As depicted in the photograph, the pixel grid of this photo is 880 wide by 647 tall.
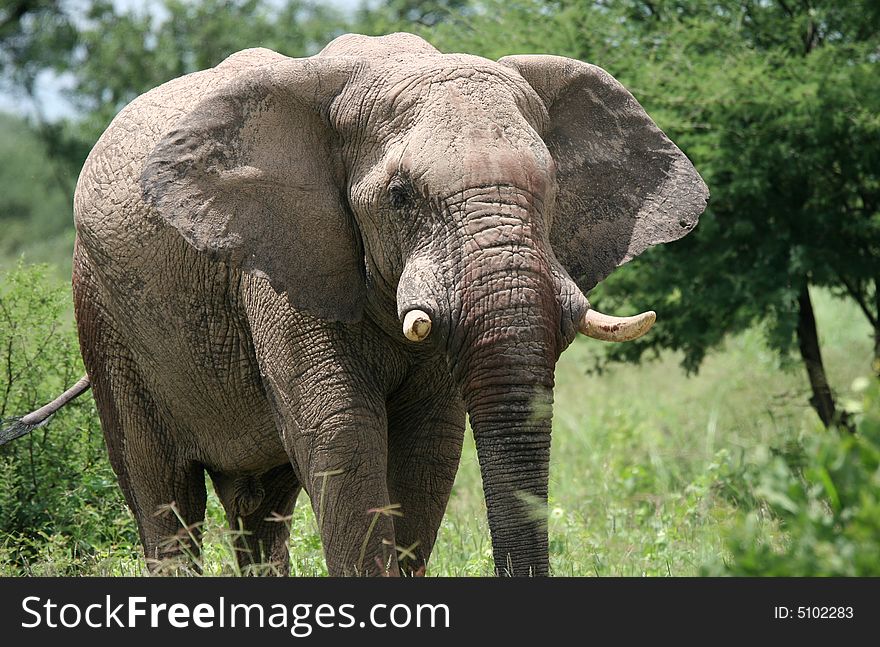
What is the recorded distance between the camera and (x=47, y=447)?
25.9 ft

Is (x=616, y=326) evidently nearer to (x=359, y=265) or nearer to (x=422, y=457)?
(x=359, y=265)

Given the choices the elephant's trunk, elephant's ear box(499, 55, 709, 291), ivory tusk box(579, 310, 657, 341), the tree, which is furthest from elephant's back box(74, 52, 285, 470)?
the tree

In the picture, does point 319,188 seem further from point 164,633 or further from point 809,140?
point 809,140

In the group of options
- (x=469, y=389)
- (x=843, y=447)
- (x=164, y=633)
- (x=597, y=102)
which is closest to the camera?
(x=843, y=447)

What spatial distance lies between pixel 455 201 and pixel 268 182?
2.92 ft

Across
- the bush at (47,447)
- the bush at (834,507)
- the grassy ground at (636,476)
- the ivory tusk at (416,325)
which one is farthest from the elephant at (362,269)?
the bush at (834,507)

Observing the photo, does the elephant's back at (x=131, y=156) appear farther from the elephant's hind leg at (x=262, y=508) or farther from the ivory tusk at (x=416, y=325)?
the ivory tusk at (x=416, y=325)

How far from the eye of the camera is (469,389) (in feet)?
15.9

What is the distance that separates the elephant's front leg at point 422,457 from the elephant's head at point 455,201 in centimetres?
45

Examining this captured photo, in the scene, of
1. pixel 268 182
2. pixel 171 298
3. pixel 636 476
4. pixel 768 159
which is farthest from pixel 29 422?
pixel 768 159

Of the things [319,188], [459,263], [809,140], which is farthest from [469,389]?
[809,140]

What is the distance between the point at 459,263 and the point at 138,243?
71.6 inches

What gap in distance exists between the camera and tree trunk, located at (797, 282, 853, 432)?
9.86 meters

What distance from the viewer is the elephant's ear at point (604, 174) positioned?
5691 mm
